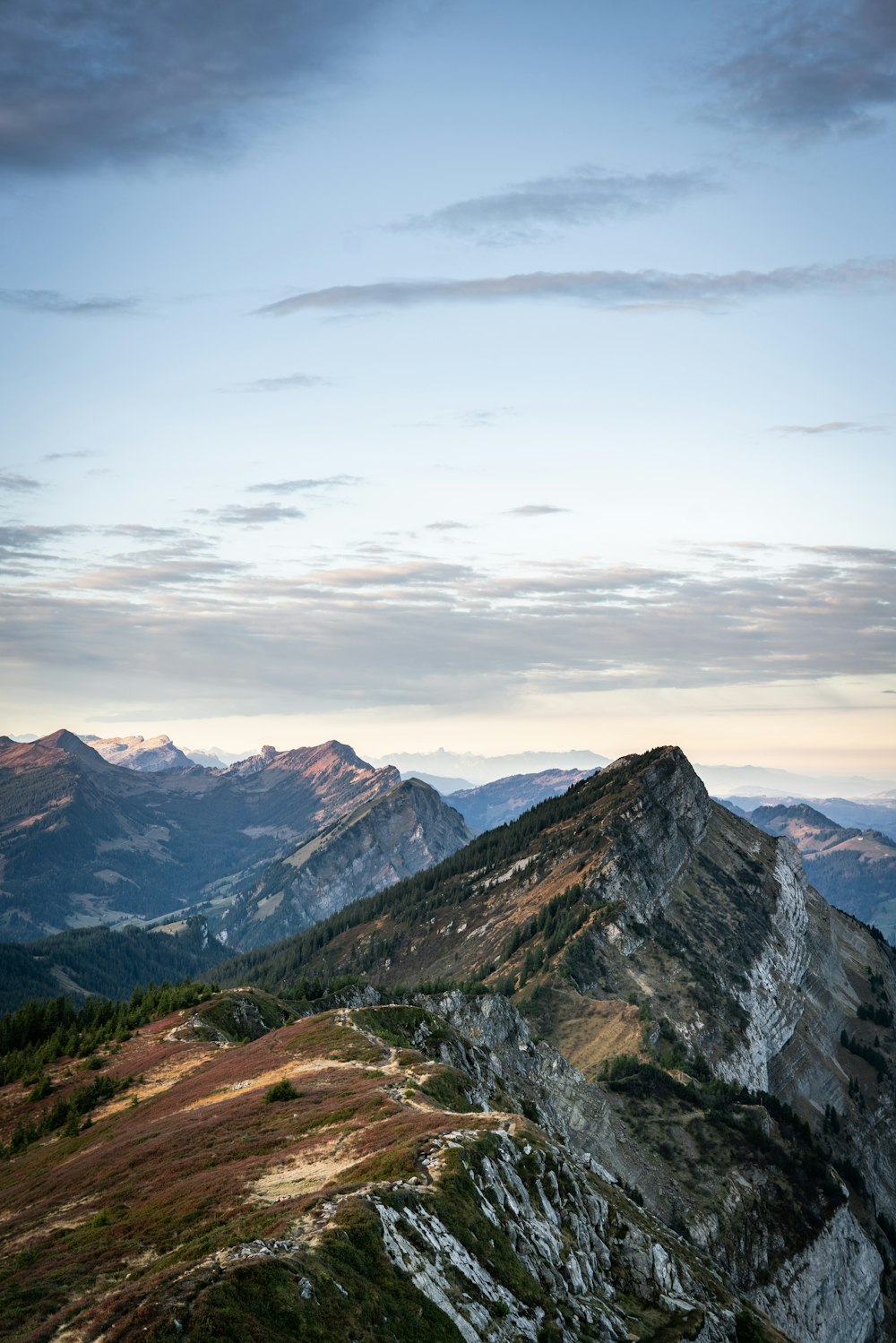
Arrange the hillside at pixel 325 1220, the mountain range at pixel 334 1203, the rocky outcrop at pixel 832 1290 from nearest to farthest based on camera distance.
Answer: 1. the hillside at pixel 325 1220
2. the mountain range at pixel 334 1203
3. the rocky outcrop at pixel 832 1290

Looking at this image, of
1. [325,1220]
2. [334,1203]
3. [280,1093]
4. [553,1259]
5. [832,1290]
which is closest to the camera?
[325,1220]

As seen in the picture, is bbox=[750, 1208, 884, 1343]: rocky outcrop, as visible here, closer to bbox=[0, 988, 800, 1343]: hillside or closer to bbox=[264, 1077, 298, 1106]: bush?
bbox=[0, 988, 800, 1343]: hillside

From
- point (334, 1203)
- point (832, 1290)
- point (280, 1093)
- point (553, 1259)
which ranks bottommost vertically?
point (832, 1290)

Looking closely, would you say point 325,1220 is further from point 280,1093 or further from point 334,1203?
point 280,1093

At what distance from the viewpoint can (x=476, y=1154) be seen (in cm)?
6266

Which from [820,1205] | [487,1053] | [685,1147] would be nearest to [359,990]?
[487,1053]

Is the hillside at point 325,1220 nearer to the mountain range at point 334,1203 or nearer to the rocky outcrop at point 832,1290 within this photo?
the mountain range at point 334,1203

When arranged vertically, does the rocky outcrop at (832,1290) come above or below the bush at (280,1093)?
below

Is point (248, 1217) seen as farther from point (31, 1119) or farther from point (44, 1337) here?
point (31, 1119)

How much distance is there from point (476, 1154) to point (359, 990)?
358ft

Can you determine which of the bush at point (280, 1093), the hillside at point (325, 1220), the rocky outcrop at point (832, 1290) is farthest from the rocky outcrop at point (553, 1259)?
the rocky outcrop at point (832, 1290)

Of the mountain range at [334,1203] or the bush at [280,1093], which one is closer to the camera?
the mountain range at [334,1203]

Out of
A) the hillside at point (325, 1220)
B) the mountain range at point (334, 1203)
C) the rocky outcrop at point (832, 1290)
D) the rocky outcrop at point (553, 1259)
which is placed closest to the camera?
the hillside at point (325, 1220)

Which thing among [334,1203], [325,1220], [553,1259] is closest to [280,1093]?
[553,1259]
